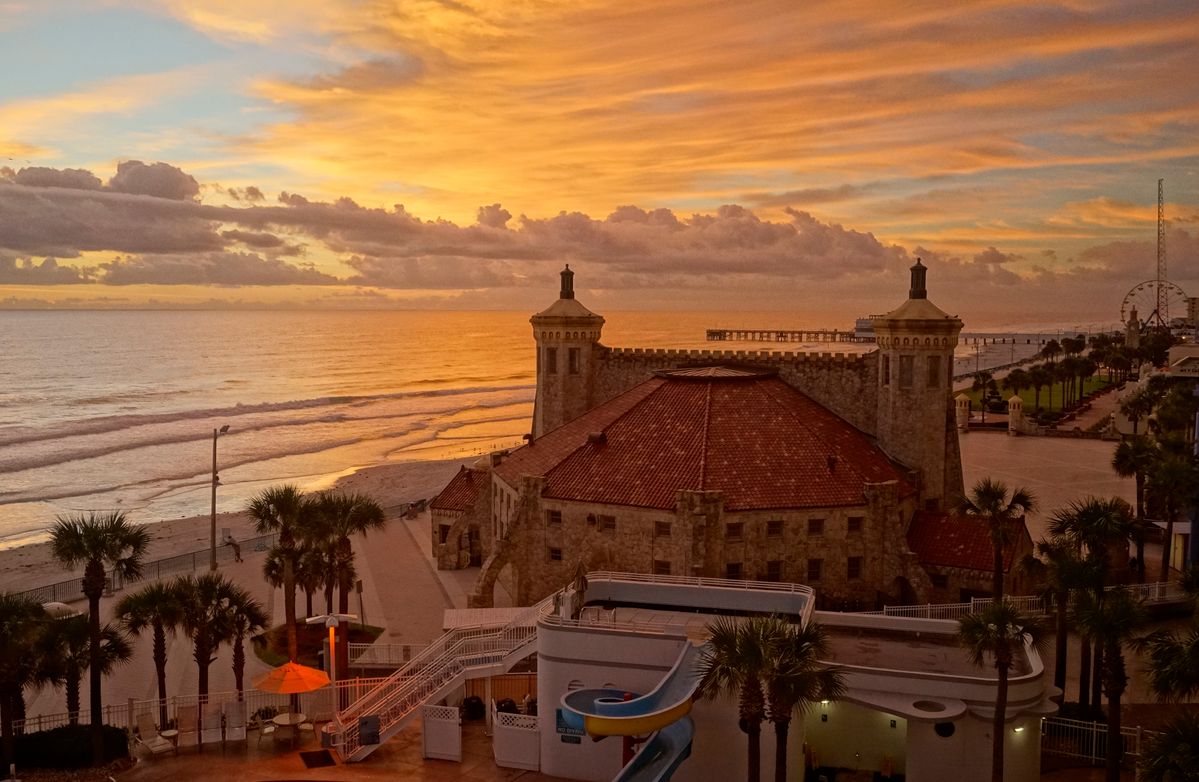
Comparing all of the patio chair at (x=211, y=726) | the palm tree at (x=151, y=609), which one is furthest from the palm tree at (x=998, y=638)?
the palm tree at (x=151, y=609)

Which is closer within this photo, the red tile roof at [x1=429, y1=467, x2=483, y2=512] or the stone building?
the stone building

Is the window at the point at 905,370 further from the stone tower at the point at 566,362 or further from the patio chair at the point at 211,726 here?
the patio chair at the point at 211,726

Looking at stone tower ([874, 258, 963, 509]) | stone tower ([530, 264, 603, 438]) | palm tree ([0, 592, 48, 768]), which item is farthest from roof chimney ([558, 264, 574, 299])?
palm tree ([0, 592, 48, 768])

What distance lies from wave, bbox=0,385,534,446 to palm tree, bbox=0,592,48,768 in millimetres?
88397

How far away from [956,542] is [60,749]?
1260 inches

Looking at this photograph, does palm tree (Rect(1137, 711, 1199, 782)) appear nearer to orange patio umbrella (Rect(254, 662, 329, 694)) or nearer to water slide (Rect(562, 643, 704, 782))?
water slide (Rect(562, 643, 704, 782))

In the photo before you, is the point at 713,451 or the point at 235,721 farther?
the point at 713,451

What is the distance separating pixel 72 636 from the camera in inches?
1109

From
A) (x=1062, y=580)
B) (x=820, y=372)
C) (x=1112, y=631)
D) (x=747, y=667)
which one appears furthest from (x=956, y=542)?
(x=747, y=667)

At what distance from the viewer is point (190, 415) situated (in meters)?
131

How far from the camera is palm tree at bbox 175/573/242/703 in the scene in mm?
29578

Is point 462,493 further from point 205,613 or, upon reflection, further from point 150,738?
point 150,738

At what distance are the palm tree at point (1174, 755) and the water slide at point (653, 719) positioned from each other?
1007 cm

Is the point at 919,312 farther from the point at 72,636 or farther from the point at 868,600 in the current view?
the point at 72,636
